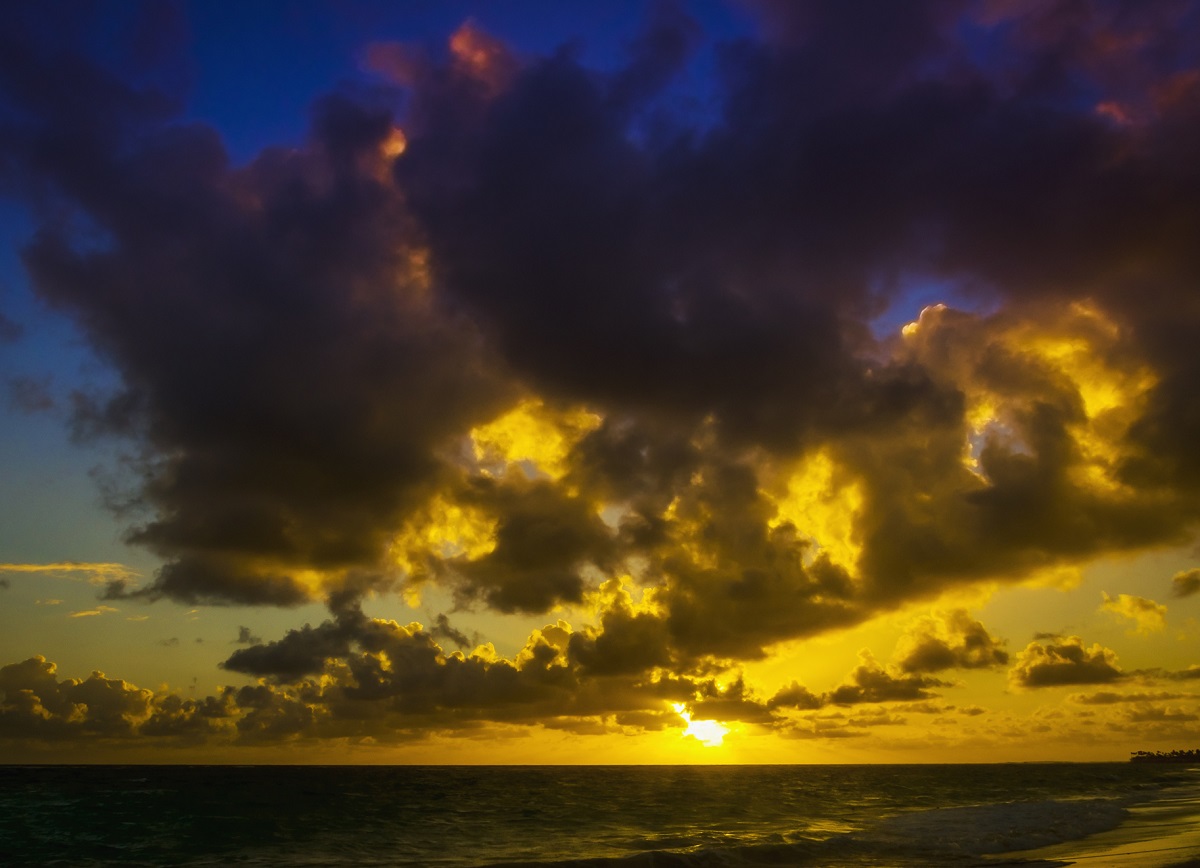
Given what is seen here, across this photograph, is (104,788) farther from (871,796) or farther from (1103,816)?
(1103,816)

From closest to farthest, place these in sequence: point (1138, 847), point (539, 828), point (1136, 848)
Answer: point (1136, 848) < point (1138, 847) < point (539, 828)

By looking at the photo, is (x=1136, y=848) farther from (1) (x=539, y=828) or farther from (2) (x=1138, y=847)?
(1) (x=539, y=828)

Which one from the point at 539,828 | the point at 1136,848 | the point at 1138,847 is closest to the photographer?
the point at 1136,848

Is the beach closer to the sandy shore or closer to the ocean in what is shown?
the sandy shore

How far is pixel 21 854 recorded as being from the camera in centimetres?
4316

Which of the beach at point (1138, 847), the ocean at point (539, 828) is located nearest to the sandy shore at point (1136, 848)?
the beach at point (1138, 847)

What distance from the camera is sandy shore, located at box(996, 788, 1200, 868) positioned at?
98.1ft

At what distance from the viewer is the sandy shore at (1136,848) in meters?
29.9

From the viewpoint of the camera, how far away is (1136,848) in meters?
35.0

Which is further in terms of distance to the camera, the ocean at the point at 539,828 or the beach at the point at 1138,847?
the ocean at the point at 539,828

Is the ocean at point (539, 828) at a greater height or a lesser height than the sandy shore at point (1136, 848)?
lesser

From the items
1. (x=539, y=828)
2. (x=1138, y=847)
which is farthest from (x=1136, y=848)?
(x=539, y=828)

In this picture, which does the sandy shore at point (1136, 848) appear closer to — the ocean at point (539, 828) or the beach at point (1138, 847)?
the beach at point (1138, 847)

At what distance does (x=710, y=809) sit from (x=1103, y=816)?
1069 inches
